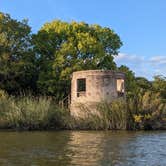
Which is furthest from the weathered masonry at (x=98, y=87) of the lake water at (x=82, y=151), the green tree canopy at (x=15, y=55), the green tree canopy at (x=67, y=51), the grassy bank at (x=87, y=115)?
the lake water at (x=82, y=151)

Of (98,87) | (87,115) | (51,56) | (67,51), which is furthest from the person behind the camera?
(51,56)

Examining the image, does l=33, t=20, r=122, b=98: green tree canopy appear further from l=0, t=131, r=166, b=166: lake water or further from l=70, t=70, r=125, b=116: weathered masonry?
l=0, t=131, r=166, b=166: lake water

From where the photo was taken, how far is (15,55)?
47062 millimetres

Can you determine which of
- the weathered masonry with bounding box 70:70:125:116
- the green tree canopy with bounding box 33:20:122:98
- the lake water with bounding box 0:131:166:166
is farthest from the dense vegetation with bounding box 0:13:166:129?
the lake water with bounding box 0:131:166:166

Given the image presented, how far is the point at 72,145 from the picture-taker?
82.4 ft

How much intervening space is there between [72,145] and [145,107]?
13.8 m

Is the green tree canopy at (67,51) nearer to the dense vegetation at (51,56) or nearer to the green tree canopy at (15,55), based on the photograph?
the dense vegetation at (51,56)

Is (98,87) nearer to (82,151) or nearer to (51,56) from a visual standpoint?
(51,56)

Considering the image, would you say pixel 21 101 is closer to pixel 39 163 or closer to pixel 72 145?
pixel 72 145

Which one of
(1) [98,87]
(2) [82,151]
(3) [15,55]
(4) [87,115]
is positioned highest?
(3) [15,55]

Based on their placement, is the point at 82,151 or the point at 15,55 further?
the point at 15,55

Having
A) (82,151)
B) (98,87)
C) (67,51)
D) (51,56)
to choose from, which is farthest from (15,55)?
(82,151)

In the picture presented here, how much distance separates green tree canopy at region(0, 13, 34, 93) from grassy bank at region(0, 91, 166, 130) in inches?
298

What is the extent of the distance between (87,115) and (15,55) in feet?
41.9
